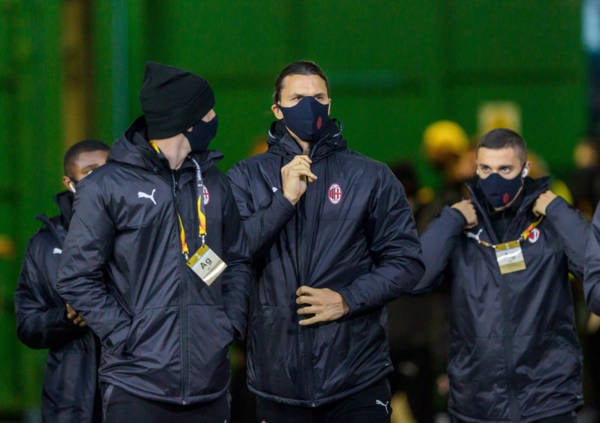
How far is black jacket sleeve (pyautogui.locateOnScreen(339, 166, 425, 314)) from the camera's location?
604cm

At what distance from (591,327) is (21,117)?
3901 millimetres

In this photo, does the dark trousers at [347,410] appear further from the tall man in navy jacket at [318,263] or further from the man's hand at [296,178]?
the man's hand at [296,178]

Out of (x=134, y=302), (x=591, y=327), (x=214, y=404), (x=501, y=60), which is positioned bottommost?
(x=591, y=327)

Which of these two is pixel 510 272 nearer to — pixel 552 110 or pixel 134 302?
pixel 134 302

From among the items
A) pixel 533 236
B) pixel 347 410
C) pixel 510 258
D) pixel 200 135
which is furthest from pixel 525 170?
pixel 200 135

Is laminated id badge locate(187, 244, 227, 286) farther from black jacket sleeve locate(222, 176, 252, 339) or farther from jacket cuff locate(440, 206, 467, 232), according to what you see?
jacket cuff locate(440, 206, 467, 232)

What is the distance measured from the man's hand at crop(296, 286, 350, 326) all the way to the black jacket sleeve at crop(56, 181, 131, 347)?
80cm

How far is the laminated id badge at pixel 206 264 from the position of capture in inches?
214

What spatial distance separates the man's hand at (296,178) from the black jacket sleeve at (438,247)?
76 cm

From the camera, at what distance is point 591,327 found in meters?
9.78

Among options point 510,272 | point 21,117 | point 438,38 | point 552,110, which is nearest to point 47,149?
point 21,117

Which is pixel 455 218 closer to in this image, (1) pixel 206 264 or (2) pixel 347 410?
(2) pixel 347 410

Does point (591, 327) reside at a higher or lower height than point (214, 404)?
lower

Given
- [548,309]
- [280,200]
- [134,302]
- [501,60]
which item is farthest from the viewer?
[501,60]
